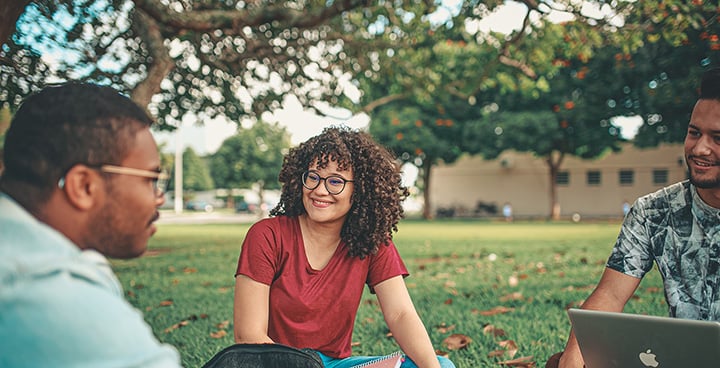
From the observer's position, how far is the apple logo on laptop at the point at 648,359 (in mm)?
2168

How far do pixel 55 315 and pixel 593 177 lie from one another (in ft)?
127

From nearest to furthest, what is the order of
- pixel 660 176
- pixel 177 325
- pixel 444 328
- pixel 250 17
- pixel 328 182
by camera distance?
pixel 328 182, pixel 444 328, pixel 177 325, pixel 250 17, pixel 660 176

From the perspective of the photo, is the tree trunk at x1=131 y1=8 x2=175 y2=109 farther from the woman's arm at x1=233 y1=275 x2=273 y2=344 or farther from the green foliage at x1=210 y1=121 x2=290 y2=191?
the green foliage at x1=210 y1=121 x2=290 y2=191

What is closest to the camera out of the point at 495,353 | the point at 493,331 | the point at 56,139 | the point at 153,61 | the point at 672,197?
the point at 56,139

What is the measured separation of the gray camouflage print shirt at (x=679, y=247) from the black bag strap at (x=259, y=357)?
59.6 inches

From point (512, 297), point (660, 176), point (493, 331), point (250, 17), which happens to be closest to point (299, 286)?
point (493, 331)

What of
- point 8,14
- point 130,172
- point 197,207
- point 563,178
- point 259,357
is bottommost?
point 197,207

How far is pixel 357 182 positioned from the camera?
2.93m

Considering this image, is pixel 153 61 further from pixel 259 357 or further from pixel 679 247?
pixel 679 247

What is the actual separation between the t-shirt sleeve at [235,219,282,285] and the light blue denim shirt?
138 cm

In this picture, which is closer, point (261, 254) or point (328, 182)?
point (261, 254)

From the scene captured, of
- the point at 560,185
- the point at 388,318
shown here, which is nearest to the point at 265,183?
the point at 560,185

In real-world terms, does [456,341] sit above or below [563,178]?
below

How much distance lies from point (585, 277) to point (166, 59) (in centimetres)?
635
